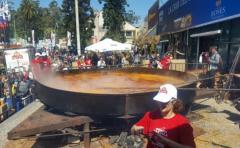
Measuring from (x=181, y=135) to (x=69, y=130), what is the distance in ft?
11.1

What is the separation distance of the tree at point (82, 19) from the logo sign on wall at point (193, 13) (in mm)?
25472

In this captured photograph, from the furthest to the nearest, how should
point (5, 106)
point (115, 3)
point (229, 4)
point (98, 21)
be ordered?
point (98, 21) < point (115, 3) < point (229, 4) < point (5, 106)

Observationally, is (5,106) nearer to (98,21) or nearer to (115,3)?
(115,3)

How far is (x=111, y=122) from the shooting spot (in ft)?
20.3

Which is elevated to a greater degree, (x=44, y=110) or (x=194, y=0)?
(x=194, y=0)

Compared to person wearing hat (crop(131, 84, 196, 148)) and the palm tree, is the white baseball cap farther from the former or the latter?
the palm tree

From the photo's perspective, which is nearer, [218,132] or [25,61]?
[218,132]

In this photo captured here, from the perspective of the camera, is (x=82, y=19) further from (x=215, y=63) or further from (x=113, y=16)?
(x=215, y=63)

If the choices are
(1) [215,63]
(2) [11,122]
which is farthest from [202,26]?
(2) [11,122]

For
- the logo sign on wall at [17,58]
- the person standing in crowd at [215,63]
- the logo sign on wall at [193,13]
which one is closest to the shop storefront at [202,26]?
the logo sign on wall at [193,13]

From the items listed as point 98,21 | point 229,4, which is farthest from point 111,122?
point 98,21

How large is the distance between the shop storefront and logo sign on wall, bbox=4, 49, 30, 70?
27.5 feet

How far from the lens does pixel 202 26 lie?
1584 centimetres

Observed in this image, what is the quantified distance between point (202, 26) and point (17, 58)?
925 centimetres
